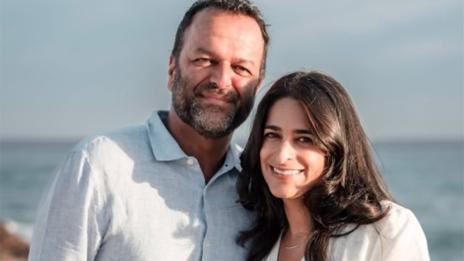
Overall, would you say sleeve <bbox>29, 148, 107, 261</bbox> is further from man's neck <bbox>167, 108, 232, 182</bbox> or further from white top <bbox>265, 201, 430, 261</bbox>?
white top <bbox>265, 201, 430, 261</bbox>

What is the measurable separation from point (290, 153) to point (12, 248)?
7853 millimetres

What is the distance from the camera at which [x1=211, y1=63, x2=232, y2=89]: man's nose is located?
337 cm

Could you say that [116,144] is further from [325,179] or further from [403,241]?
[403,241]

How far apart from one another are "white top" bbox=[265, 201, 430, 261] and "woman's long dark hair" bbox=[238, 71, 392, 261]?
3 cm

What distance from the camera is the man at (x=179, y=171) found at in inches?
119

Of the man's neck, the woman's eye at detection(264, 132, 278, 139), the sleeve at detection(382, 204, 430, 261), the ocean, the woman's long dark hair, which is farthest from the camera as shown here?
the ocean

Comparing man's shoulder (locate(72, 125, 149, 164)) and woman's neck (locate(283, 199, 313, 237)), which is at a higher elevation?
man's shoulder (locate(72, 125, 149, 164))

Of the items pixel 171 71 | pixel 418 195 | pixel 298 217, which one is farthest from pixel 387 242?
pixel 418 195

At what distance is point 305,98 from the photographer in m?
3.12

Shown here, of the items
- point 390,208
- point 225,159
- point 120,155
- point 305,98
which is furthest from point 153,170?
point 390,208

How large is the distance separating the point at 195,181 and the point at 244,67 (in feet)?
1.74

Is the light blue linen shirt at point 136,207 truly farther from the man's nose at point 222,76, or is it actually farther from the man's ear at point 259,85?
the man's ear at point 259,85

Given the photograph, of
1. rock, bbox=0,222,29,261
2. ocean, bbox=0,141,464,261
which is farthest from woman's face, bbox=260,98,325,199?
ocean, bbox=0,141,464,261

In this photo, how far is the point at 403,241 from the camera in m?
2.96
